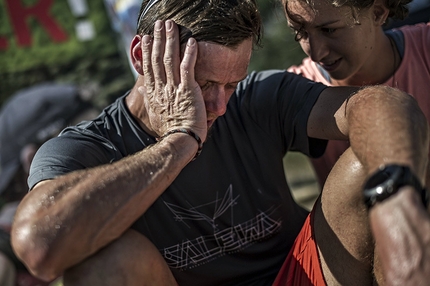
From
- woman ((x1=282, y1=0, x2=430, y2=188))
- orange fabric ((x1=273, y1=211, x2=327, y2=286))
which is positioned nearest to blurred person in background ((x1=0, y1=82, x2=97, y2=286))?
woman ((x1=282, y1=0, x2=430, y2=188))

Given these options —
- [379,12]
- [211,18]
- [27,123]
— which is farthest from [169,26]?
[27,123]

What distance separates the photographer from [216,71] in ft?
8.18

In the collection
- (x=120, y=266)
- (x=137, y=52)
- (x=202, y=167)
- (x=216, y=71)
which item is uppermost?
(x=137, y=52)

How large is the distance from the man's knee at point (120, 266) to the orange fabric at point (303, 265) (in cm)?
66

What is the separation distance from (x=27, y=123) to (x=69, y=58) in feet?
2.76

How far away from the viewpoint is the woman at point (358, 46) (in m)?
2.94

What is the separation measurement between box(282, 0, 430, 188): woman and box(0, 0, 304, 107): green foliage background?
2931 mm

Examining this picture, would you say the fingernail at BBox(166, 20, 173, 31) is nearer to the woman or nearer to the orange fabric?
the woman

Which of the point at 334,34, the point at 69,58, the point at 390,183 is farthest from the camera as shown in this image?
the point at 69,58

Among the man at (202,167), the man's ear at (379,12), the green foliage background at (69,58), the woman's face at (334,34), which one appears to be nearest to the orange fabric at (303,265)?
the man at (202,167)

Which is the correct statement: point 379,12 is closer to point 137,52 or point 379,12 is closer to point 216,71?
point 216,71

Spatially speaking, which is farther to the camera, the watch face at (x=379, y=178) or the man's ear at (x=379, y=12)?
the man's ear at (x=379, y=12)

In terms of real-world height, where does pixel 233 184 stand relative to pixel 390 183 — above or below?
below

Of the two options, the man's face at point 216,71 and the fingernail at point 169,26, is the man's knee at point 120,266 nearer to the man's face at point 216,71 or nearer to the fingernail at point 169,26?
the man's face at point 216,71
